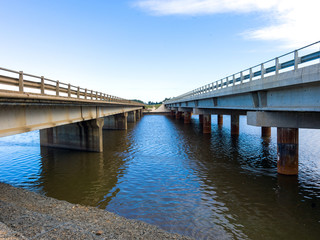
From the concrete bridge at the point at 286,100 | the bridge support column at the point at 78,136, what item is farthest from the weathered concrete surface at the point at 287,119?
the bridge support column at the point at 78,136

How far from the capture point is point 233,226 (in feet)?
29.9

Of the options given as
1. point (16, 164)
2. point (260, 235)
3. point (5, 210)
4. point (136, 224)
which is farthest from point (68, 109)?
point (260, 235)

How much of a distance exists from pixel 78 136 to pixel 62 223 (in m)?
16.9

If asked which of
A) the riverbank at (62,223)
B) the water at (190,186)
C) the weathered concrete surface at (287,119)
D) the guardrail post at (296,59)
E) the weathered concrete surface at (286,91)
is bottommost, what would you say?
the water at (190,186)

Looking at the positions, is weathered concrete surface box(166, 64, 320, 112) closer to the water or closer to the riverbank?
the water

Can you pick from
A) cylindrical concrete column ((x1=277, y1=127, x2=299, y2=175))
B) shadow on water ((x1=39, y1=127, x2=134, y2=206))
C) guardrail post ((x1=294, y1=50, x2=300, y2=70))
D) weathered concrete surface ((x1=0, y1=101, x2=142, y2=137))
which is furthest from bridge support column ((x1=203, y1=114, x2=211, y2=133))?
guardrail post ((x1=294, y1=50, x2=300, y2=70))

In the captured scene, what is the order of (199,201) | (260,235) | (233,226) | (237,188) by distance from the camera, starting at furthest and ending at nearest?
1. (237,188)
2. (199,201)
3. (233,226)
4. (260,235)

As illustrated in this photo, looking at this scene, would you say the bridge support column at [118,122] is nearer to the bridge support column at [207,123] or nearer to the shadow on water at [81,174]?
the bridge support column at [207,123]

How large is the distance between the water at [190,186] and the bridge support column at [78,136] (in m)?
1.05

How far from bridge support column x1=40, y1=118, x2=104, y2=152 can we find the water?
3.43 ft

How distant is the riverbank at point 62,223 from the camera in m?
6.97

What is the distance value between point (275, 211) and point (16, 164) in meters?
19.0

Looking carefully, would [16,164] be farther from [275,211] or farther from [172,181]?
[275,211]

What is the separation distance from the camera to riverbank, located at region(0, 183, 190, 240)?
6973 mm
